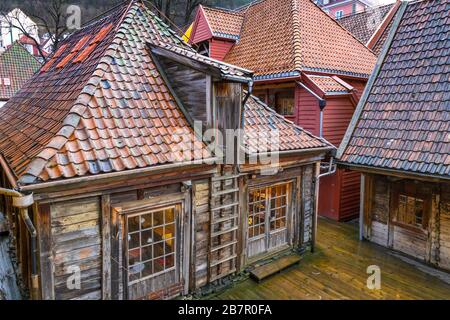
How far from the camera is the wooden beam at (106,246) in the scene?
509 centimetres

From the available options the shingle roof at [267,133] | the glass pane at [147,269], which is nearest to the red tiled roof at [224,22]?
the shingle roof at [267,133]

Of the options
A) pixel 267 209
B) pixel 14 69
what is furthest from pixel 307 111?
pixel 14 69

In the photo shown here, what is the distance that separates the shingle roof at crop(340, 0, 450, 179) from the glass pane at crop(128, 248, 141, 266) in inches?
227

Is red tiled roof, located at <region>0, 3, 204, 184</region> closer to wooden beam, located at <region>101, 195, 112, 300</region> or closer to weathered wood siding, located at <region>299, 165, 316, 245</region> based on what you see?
wooden beam, located at <region>101, 195, 112, 300</region>

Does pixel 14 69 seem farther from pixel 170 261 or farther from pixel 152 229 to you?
pixel 170 261

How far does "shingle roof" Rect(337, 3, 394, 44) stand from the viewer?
16.7 metres

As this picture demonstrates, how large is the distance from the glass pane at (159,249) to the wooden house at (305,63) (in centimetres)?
673

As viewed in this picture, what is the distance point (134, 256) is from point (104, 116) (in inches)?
99.4

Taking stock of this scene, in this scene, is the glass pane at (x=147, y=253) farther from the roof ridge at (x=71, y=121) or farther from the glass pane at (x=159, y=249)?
the roof ridge at (x=71, y=121)

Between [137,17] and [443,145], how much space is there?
760cm

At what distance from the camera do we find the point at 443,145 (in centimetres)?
703

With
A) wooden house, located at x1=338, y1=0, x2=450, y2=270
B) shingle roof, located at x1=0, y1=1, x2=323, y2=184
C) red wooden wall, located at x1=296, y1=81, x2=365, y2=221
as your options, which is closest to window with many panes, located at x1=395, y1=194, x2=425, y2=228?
wooden house, located at x1=338, y1=0, x2=450, y2=270

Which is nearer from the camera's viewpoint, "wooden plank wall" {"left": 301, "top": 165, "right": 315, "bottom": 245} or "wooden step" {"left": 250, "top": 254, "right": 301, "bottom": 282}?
"wooden step" {"left": 250, "top": 254, "right": 301, "bottom": 282}
